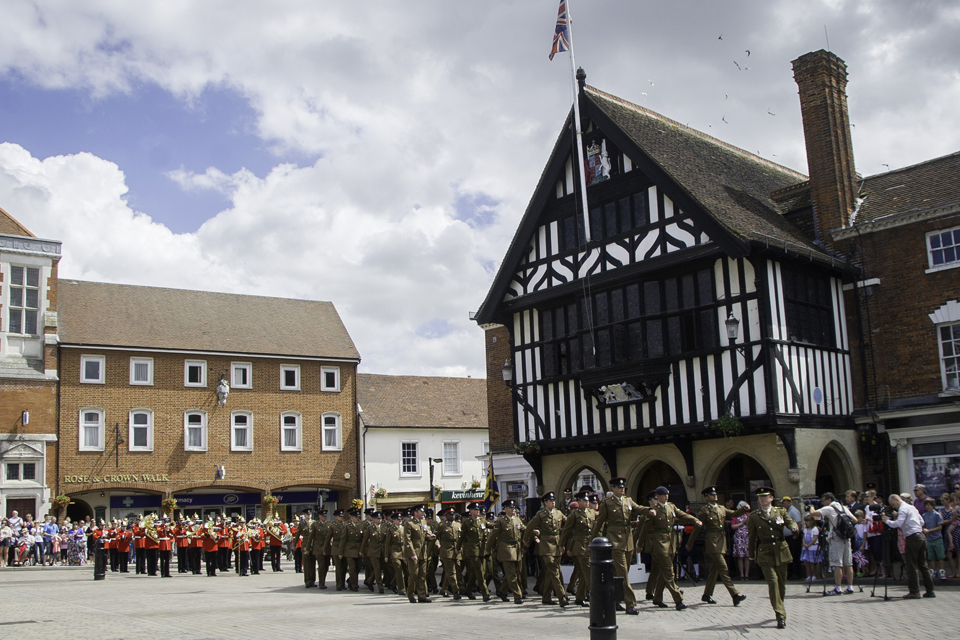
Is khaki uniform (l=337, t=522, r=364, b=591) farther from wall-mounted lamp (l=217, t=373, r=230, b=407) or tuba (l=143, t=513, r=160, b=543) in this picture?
wall-mounted lamp (l=217, t=373, r=230, b=407)

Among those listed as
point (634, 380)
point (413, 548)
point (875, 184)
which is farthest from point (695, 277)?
point (413, 548)

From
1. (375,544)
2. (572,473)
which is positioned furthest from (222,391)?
(375,544)

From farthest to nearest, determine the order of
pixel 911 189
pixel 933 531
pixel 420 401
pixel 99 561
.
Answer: pixel 420 401 → pixel 99 561 → pixel 911 189 → pixel 933 531

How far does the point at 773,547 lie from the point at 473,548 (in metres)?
5.72

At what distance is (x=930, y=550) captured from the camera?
15188mm

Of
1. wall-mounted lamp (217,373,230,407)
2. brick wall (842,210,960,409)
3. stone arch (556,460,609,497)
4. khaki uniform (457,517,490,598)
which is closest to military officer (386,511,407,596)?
khaki uniform (457,517,490,598)

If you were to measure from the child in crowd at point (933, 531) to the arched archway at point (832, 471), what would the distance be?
4.65 meters

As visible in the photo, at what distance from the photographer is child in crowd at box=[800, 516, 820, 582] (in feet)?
51.3

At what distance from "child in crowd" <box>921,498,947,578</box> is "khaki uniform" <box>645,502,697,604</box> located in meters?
4.33

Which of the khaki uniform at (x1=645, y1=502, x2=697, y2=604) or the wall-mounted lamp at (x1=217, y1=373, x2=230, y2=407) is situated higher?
the wall-mounted lamp at (x1=217, y1=373, x2=230, y2=407)

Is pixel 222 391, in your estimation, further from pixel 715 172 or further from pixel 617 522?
pixel 617 522

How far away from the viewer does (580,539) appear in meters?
13.9

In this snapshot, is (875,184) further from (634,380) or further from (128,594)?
(128,594)

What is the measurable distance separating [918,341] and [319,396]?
26494mm
